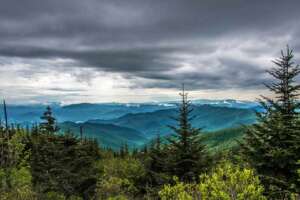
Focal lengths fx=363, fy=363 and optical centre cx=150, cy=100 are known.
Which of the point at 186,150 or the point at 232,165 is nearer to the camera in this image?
the point at 232,165

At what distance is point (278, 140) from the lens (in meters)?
19.3

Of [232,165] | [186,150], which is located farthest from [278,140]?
[186,150]

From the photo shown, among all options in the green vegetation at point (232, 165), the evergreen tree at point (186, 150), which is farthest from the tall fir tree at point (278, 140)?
the evergreen tree at point (186, 150)

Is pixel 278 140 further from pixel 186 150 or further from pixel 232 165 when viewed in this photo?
pixel 186 150

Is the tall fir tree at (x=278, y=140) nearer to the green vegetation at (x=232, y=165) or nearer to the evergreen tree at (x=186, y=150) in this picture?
the green vegetation at (x=232, y=165)

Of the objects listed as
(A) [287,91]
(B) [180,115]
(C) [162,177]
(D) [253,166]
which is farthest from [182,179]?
(A) [287,91]

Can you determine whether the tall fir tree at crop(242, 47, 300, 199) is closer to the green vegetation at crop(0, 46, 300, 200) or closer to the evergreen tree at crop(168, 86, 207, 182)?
the green vegetation at crop(0, 46, 300, 200)

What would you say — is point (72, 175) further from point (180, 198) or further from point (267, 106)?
point (180, 198)

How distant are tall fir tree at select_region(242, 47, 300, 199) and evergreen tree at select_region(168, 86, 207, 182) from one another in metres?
8.80

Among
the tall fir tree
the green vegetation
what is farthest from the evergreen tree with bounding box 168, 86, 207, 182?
the tall fir tree

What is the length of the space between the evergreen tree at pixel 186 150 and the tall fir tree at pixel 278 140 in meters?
8.80

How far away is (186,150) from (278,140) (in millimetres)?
10936

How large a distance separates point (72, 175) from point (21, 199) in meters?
22.7

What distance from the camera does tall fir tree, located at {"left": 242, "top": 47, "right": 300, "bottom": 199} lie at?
60.4ft
